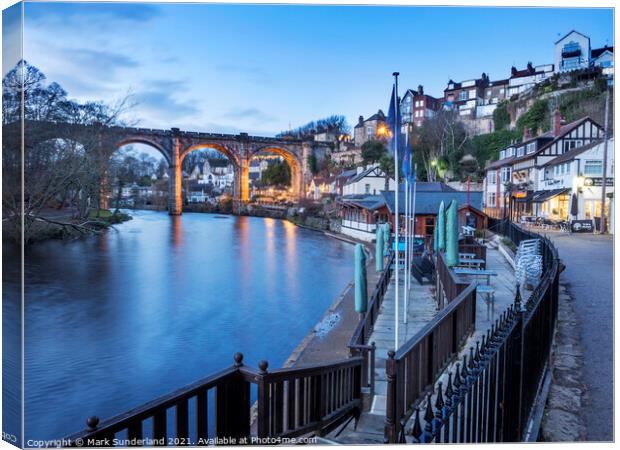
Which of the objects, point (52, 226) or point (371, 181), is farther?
point (371, 181)

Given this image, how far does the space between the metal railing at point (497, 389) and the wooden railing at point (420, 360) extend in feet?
0.57

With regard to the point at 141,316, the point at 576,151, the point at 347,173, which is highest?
the point at 347,173

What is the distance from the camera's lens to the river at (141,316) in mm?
6461

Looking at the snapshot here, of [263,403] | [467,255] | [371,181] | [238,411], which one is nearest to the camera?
[238,411]

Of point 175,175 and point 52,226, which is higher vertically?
point 175,175

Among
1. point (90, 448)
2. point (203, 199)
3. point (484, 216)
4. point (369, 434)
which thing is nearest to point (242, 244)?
point (484, 216)

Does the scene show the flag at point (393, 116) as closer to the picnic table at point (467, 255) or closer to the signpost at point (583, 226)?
the signpost at point (583, 226)

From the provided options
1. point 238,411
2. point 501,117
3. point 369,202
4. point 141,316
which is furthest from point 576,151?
point 501,117

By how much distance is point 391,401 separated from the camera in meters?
2.76

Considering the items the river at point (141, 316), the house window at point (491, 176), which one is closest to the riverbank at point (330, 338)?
the river at point (141, 316)

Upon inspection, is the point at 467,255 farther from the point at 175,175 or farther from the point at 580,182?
the point at 175,175

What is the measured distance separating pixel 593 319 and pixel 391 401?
3350 millimetres

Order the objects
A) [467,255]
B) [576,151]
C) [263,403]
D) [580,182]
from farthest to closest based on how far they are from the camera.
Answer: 1. [576,151]
2. [467,255]
3. [580,182]
4. [263,403]

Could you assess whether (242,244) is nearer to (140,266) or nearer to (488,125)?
(140,266)
